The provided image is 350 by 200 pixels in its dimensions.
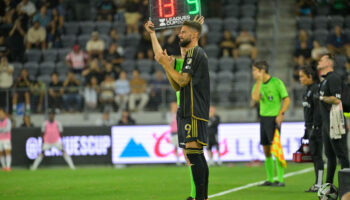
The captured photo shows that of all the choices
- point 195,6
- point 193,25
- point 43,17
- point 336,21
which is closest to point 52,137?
point 43,17

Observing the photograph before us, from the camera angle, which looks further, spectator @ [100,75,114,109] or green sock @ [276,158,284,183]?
spectator @ [100,75,114,109]

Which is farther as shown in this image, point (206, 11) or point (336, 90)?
point (206, 11)

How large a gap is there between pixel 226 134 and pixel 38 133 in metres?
5.92

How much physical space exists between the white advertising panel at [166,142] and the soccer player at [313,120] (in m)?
8.88

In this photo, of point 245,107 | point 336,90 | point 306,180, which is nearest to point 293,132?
point 245,107

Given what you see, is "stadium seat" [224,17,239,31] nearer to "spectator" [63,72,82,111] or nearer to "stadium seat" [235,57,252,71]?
"stadium seat" [235,57,252,71]

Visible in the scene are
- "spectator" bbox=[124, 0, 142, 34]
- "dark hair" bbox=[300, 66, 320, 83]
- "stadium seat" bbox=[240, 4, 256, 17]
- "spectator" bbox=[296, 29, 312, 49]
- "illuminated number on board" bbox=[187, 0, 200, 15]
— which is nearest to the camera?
"illuminated number on board" bbox=[187, 0, 200, 15]

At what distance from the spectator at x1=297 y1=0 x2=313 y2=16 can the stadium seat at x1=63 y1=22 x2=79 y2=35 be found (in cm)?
859

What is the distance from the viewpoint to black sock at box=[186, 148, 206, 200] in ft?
27.8

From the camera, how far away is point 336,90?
10430 mm

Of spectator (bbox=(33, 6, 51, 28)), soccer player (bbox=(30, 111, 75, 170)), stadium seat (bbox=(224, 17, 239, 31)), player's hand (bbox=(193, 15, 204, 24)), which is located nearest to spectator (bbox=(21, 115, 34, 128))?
soccer player (bbox=(30, 111, 75, 170))

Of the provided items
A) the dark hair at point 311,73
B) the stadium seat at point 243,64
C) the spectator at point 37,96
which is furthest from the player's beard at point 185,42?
the stadium seat at point 243,64

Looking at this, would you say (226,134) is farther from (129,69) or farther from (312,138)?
(312,138)

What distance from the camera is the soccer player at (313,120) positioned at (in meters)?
11.9
